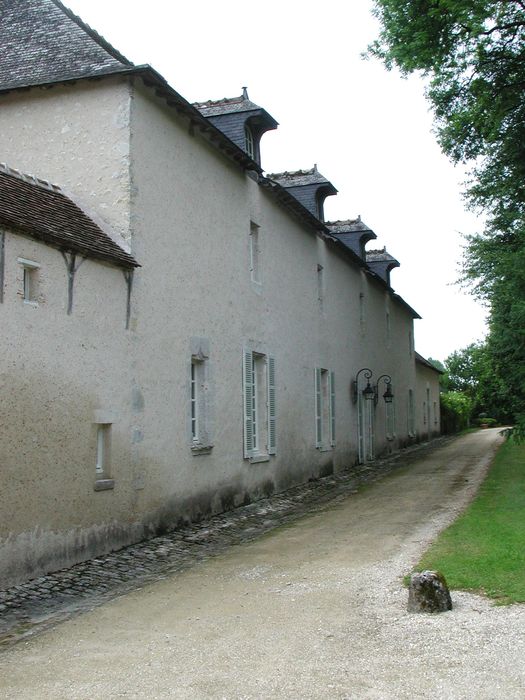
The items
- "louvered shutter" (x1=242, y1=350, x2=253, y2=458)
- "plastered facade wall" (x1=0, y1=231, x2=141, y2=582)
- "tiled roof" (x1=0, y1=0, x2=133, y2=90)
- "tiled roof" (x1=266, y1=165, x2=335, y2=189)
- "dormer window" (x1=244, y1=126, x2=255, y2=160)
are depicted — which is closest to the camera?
"plastered facade wall" (x1=0, y1=231, x2=141, y2=582)

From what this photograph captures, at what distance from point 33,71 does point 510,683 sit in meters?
9.84

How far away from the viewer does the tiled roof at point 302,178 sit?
20.0m

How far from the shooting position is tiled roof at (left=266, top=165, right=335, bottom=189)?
20.0 m

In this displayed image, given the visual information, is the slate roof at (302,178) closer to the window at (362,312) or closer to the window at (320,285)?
the window at (320,285)

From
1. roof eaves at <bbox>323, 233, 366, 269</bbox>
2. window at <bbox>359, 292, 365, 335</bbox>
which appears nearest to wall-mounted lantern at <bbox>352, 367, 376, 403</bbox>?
window at <bbox>359, 292, 365, 335</bbox>

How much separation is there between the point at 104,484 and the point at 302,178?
12688 millimetres

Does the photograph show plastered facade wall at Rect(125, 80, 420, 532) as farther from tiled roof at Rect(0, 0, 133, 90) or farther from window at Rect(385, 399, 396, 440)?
window at Rect(385, 399, 396, 440)

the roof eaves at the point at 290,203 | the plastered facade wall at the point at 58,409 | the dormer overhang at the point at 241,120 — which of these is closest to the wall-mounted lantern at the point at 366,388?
the roof eaves at the point at 290,203

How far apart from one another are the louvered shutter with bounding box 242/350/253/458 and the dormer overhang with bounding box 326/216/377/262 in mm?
10451

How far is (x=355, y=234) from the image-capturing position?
2452cm

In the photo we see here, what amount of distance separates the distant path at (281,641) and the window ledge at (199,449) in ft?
9.49

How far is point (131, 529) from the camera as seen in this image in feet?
33.4

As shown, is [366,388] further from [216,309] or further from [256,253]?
[216,309]

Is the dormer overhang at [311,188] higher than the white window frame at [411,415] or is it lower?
higher
